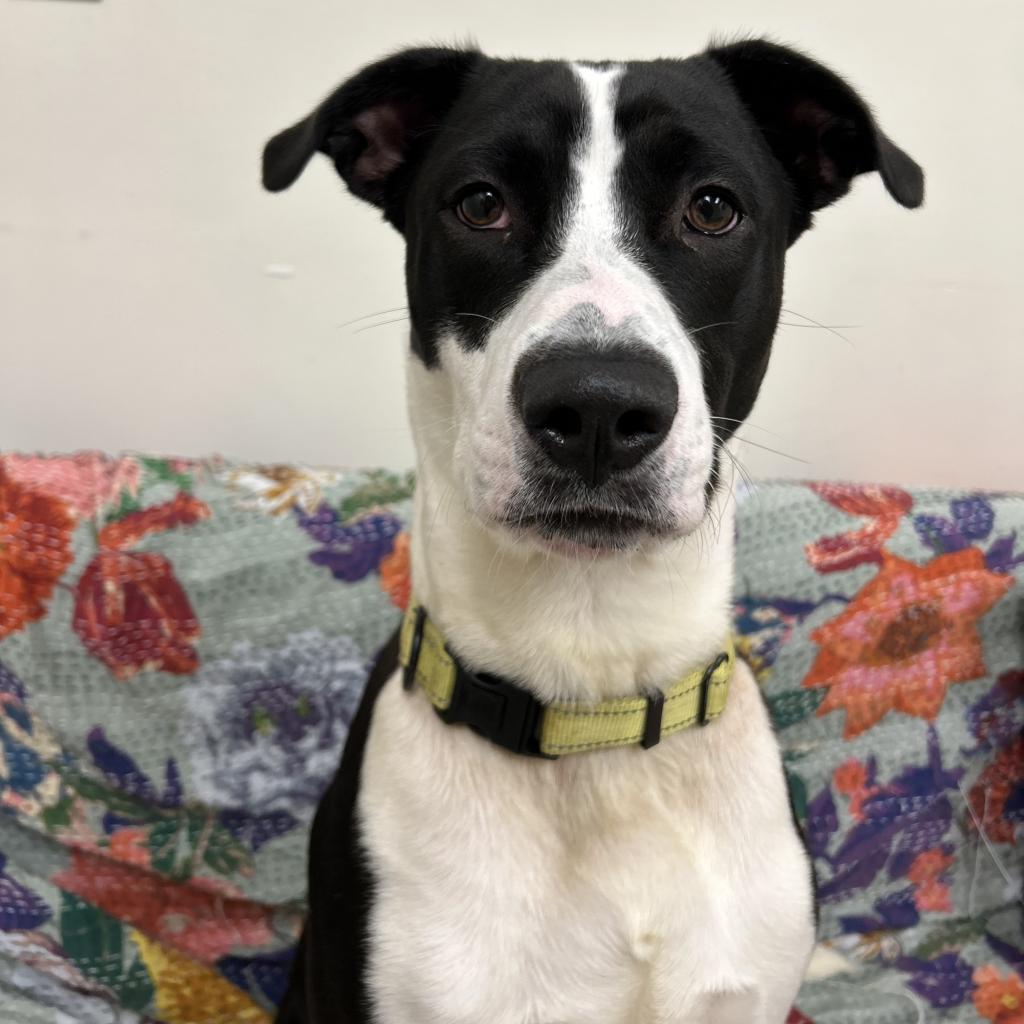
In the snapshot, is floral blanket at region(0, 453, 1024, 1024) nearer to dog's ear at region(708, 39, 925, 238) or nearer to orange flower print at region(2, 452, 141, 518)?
orange flower print at region(2, 452, 141, 518)

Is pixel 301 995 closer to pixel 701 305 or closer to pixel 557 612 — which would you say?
pixel 557 612

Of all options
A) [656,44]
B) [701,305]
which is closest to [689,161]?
[701,305]

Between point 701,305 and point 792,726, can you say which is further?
point 792,726

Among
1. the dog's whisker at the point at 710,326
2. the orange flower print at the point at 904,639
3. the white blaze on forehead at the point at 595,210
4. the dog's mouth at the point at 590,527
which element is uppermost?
the white blaze on forehead at the point at 595,210

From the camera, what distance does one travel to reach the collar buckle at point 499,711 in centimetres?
117

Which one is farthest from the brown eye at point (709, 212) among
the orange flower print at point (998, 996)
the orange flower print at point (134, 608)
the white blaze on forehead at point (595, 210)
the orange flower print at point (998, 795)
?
the orange flower print at point (998, 996)

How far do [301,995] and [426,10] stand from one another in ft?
6.26

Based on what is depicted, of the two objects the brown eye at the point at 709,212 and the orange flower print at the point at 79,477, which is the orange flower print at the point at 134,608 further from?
the brown eye at the point at 709,212

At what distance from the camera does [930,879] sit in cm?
212

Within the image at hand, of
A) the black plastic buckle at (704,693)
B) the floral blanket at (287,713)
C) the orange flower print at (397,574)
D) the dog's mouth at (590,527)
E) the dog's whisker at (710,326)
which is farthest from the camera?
the orange flower print at (397,574)

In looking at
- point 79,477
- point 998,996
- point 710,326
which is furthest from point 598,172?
point 998,996

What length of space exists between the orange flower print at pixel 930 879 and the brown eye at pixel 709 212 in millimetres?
1525

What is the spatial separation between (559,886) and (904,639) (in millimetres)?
1215

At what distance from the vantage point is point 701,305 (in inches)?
45.3
